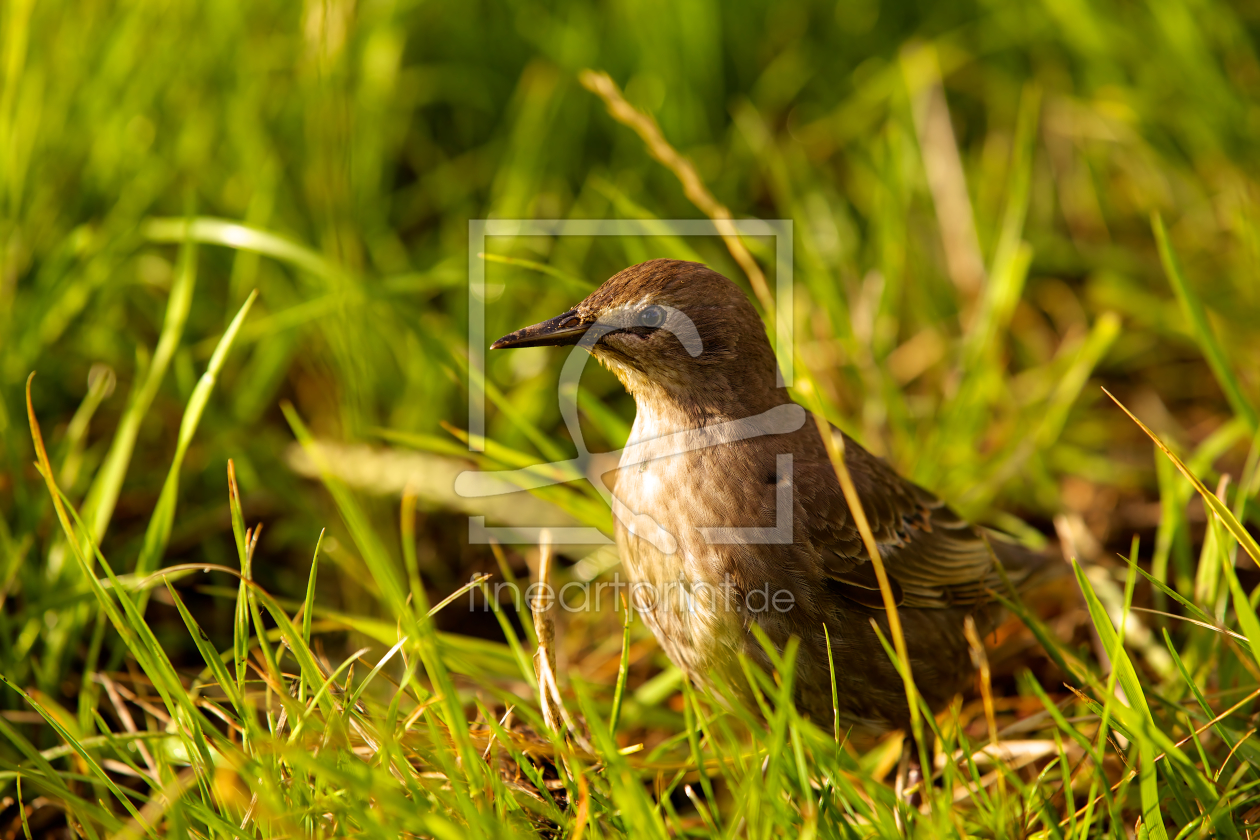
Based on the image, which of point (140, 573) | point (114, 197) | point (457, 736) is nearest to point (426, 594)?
point (140, 573)

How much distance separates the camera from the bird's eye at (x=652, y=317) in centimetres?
271

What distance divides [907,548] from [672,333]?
1.08 m

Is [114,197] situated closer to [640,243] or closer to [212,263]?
[212,263]

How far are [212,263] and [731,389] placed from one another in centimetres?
260

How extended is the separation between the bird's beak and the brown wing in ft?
2.90

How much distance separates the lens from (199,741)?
211 cm

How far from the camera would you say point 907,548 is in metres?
3.07

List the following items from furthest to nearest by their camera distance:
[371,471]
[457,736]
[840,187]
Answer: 1. [840,187]
2. [371,471]
3. [457,736]

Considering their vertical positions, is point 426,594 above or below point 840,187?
below

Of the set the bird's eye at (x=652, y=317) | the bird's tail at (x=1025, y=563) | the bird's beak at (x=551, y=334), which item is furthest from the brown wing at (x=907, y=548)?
the bird's beak at (x=551, y=334)

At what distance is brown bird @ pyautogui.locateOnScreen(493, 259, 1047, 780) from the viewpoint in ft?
8.62

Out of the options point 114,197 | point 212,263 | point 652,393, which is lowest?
point 652,393

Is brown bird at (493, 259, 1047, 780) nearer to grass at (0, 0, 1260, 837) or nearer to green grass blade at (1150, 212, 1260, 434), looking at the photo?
grass at (0, 0, 1260, 837)

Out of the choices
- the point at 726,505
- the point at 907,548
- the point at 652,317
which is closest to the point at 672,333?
the point at 652,317
